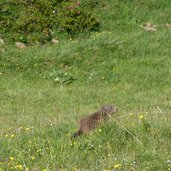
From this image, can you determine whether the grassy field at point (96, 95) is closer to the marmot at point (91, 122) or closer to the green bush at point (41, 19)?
the marmot at point (91, 122)

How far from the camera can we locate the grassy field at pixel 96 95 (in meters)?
5.52

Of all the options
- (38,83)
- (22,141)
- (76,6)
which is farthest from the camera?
(76,6)

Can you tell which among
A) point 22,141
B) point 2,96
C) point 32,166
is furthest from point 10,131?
point 2,96

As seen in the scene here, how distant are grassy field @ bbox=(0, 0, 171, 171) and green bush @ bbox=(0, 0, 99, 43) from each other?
382 millimetres

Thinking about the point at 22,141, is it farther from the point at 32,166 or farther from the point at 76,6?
the point at 76,6

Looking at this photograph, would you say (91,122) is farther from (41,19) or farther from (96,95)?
(41,19)

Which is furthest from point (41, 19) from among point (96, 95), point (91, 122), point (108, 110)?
point (91, 122)

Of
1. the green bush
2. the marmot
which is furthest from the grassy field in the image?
the green bush

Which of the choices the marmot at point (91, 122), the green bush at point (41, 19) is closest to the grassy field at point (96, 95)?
the marmot at point (91, 122)

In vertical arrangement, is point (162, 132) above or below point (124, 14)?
above

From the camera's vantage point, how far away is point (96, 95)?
11.5 m

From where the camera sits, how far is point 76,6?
1608cm

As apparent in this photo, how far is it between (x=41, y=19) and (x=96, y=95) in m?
4.67

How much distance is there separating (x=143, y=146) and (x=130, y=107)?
4.27 meters
